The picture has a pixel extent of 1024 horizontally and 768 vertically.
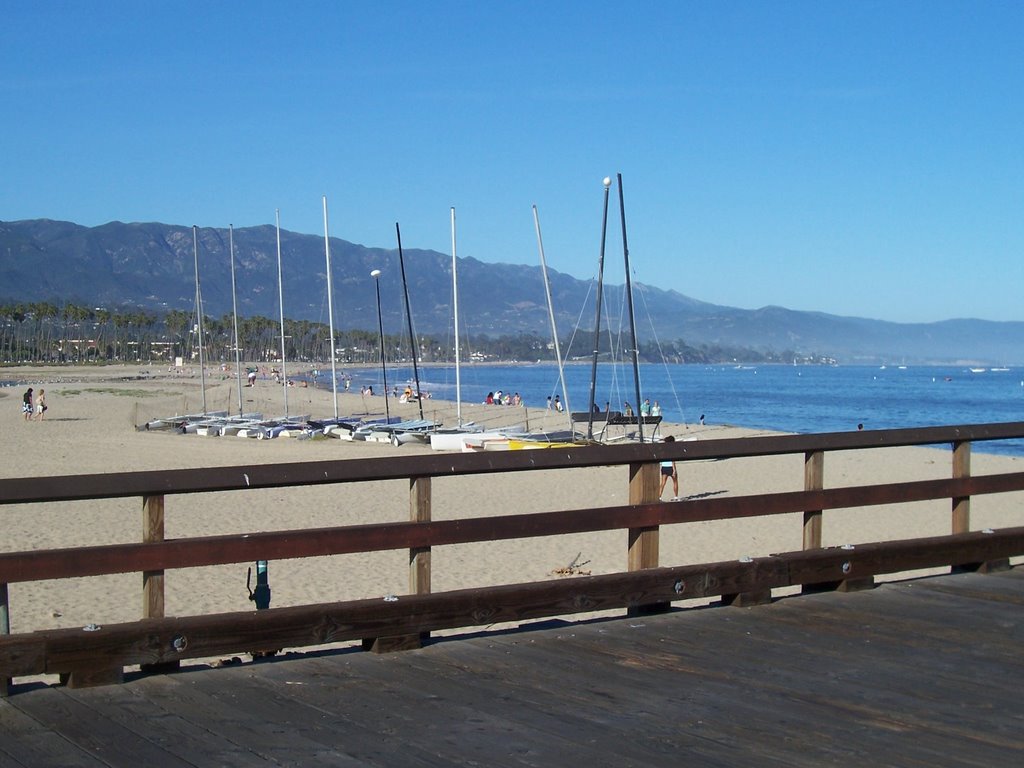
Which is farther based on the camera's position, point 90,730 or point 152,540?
Result: point 152,540

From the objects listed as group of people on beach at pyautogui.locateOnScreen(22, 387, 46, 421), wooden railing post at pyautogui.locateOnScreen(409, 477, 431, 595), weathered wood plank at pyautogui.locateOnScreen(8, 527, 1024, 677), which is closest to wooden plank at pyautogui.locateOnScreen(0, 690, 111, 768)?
weathered wood plank at pyautogui.locateOnScreen(8, 527, 1024, 677)

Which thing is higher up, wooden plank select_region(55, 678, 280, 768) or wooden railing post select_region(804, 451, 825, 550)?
wooden railing post select_region(804, 451, 825, 550)

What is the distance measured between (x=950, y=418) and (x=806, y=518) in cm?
7944

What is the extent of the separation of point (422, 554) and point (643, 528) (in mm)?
1405

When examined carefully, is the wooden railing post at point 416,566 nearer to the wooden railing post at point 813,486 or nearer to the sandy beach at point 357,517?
the wooden railing post at point 813,486

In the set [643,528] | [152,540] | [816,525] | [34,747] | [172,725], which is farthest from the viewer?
[816,525]

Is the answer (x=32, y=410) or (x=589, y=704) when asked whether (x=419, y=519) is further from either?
(x=32, y=410)

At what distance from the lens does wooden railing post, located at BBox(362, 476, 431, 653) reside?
5.83 m

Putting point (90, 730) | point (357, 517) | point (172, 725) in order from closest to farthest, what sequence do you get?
point (90, 730) → point (172, 725) → point (357, 517)

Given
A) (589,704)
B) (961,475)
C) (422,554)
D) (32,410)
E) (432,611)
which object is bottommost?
(32,410)

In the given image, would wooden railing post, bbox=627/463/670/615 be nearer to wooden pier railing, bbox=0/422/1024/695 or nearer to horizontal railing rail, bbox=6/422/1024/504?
wooden pier railing, bbox=0/422/1024/695

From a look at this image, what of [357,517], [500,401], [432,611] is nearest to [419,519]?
[432,611]

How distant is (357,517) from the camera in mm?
20797

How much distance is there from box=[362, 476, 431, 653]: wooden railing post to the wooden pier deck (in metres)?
0.09
